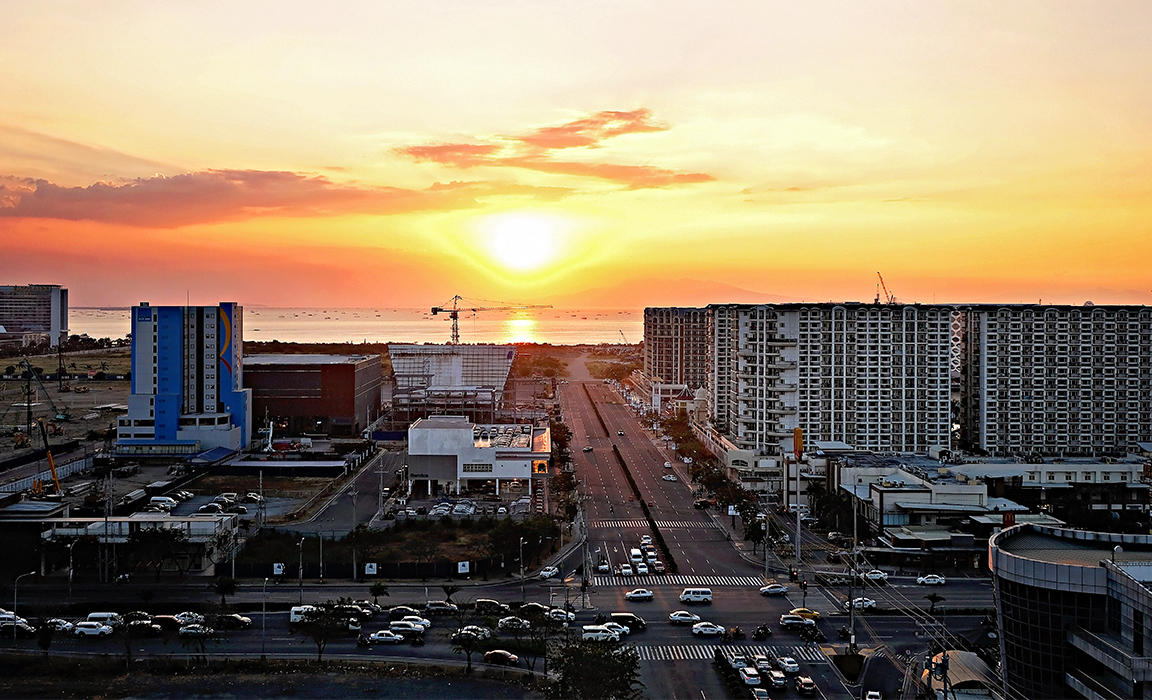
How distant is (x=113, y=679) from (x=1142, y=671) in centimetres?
1972

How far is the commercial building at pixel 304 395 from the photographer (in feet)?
178

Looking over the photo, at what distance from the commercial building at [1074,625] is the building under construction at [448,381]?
42598 mm

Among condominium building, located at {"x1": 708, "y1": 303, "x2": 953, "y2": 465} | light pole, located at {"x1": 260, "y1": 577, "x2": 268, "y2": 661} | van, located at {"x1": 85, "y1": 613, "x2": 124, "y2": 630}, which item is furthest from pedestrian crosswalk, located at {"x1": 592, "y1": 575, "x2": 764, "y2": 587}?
condominium building, located at {"x1": 708, "y1": 303, "x2": 953, "y2": 465}

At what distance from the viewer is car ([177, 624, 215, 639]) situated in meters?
20.9

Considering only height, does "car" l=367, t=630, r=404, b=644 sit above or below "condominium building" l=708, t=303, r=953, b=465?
below

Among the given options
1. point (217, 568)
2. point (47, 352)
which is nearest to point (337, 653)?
point (217, 568)

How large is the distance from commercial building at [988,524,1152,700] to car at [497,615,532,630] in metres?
10.7

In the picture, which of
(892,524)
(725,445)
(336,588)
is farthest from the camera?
(725,445)

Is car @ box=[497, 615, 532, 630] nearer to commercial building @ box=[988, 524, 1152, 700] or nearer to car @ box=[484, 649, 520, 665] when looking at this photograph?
car @ box=[484, 649, 520, 665]

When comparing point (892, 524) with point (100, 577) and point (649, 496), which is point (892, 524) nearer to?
point (649, 496)

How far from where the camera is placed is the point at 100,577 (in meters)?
25.9

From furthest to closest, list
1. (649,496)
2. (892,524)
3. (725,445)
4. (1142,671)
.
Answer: (725,445), (649,496), (892,524), (1142,671)

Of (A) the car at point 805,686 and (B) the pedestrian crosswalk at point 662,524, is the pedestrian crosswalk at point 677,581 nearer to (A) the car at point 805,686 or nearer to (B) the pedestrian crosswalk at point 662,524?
(B) the pedestrian crosswalk at point 662,524

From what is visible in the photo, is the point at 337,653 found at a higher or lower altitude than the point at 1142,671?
lower
